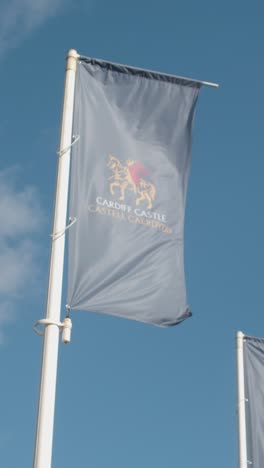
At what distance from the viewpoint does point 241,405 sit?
17.2 meters

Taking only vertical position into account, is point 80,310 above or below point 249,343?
below

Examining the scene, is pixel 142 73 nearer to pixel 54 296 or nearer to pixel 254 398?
pixel 54 296

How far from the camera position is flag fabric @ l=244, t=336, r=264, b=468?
17.0 m

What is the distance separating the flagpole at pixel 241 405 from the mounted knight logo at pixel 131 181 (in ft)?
21.6

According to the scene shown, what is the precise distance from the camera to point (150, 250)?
37.6 feet

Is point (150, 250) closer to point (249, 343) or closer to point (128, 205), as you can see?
point (128, 205)

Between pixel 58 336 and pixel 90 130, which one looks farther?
pixel 90 130

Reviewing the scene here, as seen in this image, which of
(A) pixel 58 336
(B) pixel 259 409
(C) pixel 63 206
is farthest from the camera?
(B) pixel 259 409

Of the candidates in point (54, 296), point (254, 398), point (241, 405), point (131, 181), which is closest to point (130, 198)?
point (131, 181)

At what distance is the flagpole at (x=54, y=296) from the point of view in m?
9.68

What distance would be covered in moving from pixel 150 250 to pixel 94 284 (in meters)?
1.00

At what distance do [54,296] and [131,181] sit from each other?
1.87m

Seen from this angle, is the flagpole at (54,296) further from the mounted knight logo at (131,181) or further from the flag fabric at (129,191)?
the mounted knight logo at (131,181)

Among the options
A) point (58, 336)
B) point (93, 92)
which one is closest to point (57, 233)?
point (58, 336)
